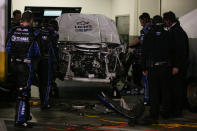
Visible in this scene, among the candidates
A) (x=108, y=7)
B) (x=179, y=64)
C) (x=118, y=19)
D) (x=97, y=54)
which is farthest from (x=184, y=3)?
(x=108, y=7)

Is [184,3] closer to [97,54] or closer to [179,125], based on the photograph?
[97,54]

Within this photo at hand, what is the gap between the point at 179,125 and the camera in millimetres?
8328

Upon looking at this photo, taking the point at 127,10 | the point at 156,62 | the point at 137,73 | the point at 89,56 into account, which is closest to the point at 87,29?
the point at 89,56

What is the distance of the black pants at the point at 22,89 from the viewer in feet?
25.0

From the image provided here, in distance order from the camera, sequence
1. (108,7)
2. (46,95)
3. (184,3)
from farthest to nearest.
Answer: (108,7)
(184,3)
(46,95)

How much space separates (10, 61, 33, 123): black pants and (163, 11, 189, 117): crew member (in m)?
2.77

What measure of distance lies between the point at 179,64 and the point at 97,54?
2924 mm

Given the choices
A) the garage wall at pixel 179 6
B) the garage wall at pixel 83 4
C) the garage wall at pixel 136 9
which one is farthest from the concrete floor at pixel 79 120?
the garage wall at pixel 83 4

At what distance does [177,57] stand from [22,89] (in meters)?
3.05

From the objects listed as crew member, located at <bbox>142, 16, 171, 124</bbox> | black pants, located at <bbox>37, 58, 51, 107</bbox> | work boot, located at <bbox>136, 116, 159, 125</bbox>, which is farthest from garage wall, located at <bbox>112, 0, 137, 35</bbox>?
work boot, located at <bbox>136, 116, 159, 125</bbox>

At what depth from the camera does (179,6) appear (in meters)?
14.0

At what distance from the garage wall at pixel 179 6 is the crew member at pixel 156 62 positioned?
471cm

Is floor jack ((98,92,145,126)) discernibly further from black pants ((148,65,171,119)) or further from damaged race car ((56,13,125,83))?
damaged race car ((56,13,125,83))

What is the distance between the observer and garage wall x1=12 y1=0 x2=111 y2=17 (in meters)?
20.8
